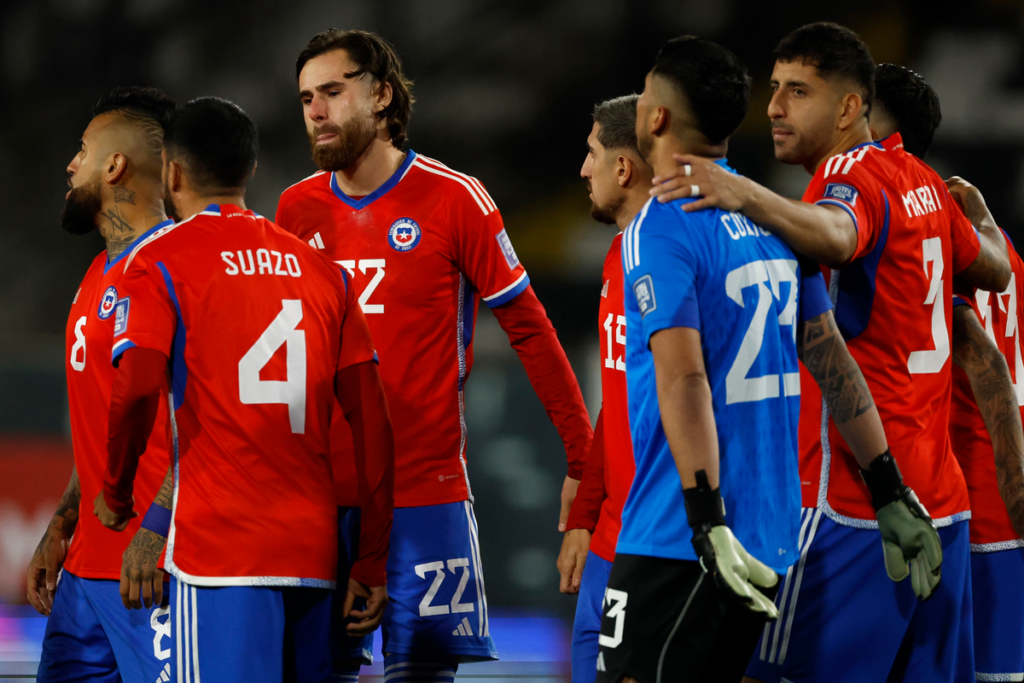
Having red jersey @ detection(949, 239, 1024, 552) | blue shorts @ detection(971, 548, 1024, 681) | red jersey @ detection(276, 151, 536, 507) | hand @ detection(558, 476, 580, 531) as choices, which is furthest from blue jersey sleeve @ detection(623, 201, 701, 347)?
blue shorts @ detection(971, 548, 1024, 681)

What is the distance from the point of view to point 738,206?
2023mm

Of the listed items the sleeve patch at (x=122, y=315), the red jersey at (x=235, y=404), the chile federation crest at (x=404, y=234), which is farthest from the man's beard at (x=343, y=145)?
the sleeve patch at (x=122, y=315)

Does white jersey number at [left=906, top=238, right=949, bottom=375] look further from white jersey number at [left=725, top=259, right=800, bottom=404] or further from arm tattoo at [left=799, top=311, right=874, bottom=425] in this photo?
white jersey number at [left=725, top=259, right=800, bottom=404]

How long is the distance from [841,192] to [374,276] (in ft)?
4.53

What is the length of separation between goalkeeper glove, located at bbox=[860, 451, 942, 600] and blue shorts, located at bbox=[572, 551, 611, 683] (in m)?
0.85

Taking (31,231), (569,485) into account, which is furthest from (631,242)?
(31,231)

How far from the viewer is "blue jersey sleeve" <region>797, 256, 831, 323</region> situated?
2225 mm

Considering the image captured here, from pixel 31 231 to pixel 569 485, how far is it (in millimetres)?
5142

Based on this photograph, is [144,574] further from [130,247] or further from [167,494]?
[130,247]

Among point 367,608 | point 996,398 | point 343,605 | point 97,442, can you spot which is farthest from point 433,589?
point 996,398

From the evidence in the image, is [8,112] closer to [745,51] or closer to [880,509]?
[745,51]

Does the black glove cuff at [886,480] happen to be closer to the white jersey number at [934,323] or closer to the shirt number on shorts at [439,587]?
the white jersey number at [934,323]

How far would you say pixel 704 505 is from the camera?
6.03 feet

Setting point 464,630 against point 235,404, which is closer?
point 235,404
